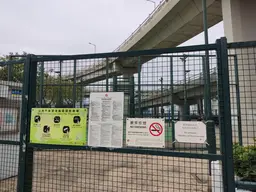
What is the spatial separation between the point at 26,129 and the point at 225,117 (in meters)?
2.55

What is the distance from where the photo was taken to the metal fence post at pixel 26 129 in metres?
2.98

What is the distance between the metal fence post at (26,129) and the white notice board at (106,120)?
0.97m

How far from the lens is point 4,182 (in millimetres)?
5012

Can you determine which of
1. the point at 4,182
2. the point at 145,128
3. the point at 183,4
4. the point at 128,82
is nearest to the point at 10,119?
the point at 4,182

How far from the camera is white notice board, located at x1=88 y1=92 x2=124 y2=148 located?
8.48ft

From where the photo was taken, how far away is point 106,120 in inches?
104

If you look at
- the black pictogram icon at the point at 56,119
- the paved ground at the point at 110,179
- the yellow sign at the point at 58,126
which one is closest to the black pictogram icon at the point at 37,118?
the yellow sign at the point at 58,126

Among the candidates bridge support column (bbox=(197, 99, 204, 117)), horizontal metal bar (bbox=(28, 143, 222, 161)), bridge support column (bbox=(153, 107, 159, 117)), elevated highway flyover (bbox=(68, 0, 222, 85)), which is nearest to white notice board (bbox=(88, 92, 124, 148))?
horizontal metal bar (bbox=(28, 143, 222, 161))

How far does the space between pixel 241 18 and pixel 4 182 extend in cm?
896

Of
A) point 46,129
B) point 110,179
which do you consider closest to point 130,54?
point 46,129

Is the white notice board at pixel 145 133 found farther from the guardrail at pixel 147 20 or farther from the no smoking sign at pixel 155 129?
the guardrail at pixel 147 20

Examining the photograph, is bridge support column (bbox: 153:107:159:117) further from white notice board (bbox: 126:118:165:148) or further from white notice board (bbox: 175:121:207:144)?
white notice board (bbox: 175:121:207:144)

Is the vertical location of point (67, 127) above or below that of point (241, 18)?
below

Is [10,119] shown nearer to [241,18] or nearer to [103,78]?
Answer: [103,78]
